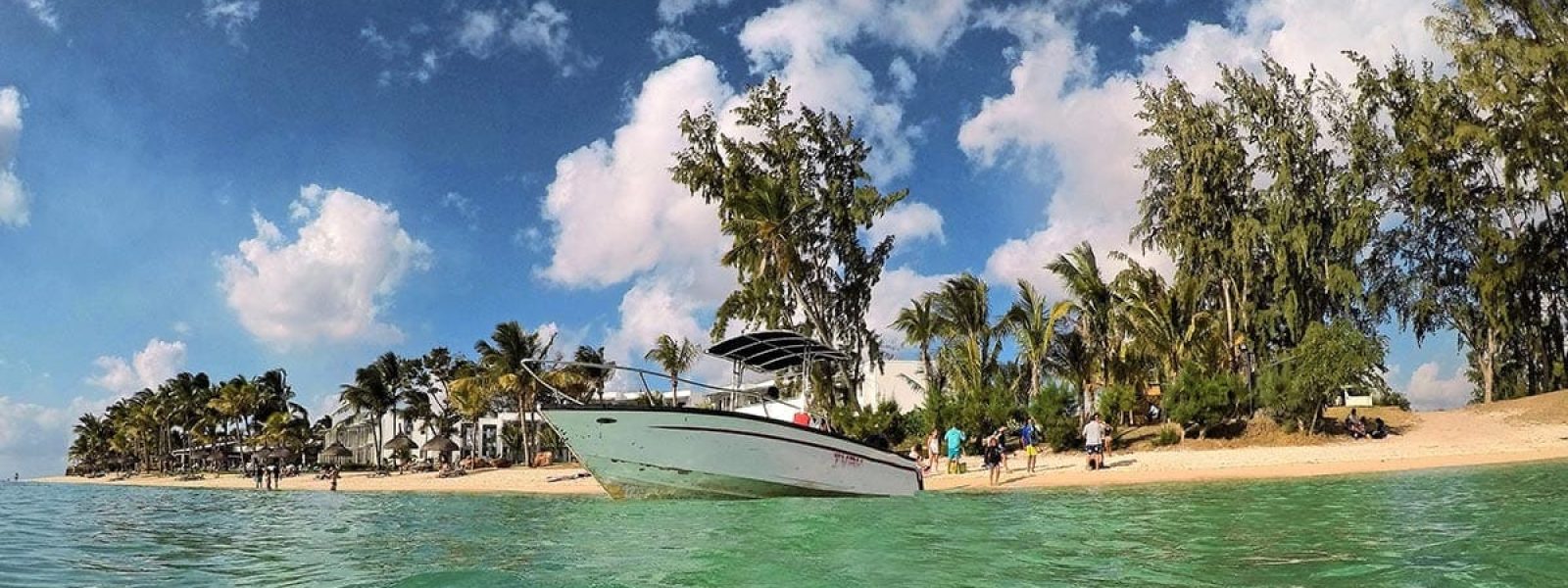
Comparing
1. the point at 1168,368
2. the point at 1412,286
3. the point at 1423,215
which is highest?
the point at 1423,215

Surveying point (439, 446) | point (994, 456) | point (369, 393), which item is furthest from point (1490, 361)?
point (369, 393)

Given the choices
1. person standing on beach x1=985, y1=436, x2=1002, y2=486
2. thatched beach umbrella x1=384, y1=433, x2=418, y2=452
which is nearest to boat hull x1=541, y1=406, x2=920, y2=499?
person standing on beach x1=985, y1=436, x2=1002, y2=486

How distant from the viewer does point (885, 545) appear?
8844mm

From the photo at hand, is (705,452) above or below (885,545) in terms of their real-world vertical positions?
above

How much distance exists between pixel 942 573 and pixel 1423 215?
41.0 metres

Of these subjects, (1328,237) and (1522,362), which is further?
(1522,362)

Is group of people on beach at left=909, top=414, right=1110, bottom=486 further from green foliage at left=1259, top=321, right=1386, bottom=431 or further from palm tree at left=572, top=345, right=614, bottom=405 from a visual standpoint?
palm tree at left=572, top=345, right=614, bottom=405

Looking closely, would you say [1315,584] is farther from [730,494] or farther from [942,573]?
[730,494]

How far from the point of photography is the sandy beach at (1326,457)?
2225 centimetres

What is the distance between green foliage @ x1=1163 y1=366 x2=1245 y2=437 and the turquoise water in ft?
Answer: 47.0

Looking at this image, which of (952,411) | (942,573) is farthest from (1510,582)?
(952,411)

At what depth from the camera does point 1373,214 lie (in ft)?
112

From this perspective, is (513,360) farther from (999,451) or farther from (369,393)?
(999,451)

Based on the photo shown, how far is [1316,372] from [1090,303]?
31.0 feet
